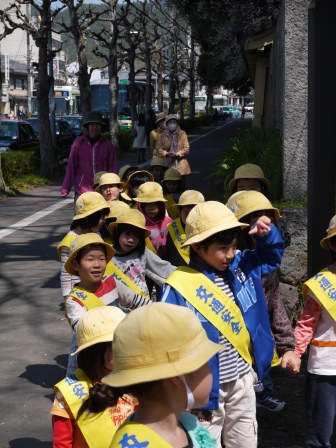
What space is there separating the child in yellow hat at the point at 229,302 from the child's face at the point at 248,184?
1910 millimetres

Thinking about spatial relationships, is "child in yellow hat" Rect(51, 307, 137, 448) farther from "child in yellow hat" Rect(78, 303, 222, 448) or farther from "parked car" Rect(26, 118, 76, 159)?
"parked car" Rect(26, 118, 76, 159)

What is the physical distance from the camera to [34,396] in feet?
21.2

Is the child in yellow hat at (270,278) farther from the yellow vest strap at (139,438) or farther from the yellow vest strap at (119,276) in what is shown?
the yellow vest strap at (139,438)

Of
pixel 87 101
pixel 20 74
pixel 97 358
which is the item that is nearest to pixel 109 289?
pixel 97 358

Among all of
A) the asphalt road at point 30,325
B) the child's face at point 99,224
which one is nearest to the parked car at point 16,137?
the asphalt road at point 30,325

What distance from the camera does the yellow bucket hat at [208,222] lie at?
3881mm

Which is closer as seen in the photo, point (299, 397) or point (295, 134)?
point (299, 397)

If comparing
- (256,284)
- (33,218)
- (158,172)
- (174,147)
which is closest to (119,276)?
(256,284)

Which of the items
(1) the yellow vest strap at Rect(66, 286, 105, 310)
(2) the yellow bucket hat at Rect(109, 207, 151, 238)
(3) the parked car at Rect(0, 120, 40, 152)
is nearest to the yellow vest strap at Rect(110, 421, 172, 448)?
(1) the yellow vest strap at Rect(66, 286, 105, 310)

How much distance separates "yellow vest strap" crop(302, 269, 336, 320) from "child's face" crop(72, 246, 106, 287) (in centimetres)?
124

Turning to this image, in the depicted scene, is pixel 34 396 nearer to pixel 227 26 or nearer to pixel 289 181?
pixel 289 181

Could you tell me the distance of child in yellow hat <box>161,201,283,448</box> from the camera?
3908 mm

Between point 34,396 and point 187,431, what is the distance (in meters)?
4.28

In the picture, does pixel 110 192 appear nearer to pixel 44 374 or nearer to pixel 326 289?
pixel 44 374
